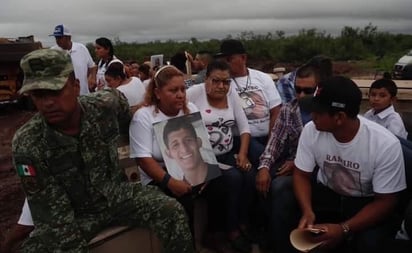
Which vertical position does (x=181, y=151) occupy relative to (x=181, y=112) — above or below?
below

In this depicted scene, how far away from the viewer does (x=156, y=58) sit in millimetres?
6453

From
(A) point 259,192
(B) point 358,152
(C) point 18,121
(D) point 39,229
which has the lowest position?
(C) point 18,121

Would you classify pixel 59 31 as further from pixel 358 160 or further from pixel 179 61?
pixel 358 160

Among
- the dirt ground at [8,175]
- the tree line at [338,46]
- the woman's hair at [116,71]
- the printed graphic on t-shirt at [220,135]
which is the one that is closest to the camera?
the printed graphic on t-shirt at [220,135]

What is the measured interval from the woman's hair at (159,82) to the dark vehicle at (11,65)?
840cm

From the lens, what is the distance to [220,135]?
332 centimetres

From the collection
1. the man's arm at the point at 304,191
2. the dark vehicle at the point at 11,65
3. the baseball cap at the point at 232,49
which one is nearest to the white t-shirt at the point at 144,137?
the man's arm at the point at 304,191

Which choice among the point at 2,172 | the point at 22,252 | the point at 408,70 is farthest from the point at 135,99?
the point at 408,70

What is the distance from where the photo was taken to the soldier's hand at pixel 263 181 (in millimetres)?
3004

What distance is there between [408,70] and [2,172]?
9939 millimetres

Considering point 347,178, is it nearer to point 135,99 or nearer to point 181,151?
point 181,151

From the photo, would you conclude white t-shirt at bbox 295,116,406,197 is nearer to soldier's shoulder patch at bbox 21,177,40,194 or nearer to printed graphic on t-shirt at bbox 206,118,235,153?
printed graphic on t-shirt at bbox 206,118,235,153

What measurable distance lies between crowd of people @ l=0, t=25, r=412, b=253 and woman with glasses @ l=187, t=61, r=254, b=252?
0.01 meters

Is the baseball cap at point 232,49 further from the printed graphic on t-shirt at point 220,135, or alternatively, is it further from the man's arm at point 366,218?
the man's arm at point 366,218
